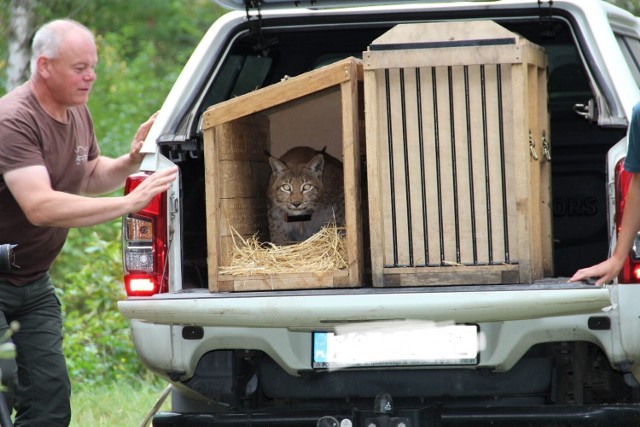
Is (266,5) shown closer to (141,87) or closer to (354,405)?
(354,405)

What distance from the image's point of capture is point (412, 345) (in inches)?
160

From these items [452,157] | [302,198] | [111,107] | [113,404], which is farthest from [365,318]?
[111,107]

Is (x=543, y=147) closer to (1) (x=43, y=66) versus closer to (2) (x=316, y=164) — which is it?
(2) (x=316, y=164)

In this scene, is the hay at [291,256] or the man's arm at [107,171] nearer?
Result: the hay at [291,256]

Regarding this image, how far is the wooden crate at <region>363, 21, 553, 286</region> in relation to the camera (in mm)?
4145

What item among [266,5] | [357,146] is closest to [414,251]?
[357,146]

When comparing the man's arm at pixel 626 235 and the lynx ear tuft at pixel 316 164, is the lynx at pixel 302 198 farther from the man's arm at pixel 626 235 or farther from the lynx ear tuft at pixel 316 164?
the man's arm at pixel 626 235

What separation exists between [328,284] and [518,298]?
2.67ft

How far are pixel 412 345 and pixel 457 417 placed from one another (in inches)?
14.2

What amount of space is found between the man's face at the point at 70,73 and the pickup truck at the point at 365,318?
47 cm

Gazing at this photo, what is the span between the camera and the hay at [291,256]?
437 centimetres

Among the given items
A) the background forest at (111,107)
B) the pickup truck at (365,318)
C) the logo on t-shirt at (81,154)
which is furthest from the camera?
the background forest at (111,107)

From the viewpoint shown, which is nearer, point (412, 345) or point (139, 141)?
point (412, 345)

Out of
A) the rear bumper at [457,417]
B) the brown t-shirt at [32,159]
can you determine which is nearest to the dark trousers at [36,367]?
the brown t-shirt at [32,159]
